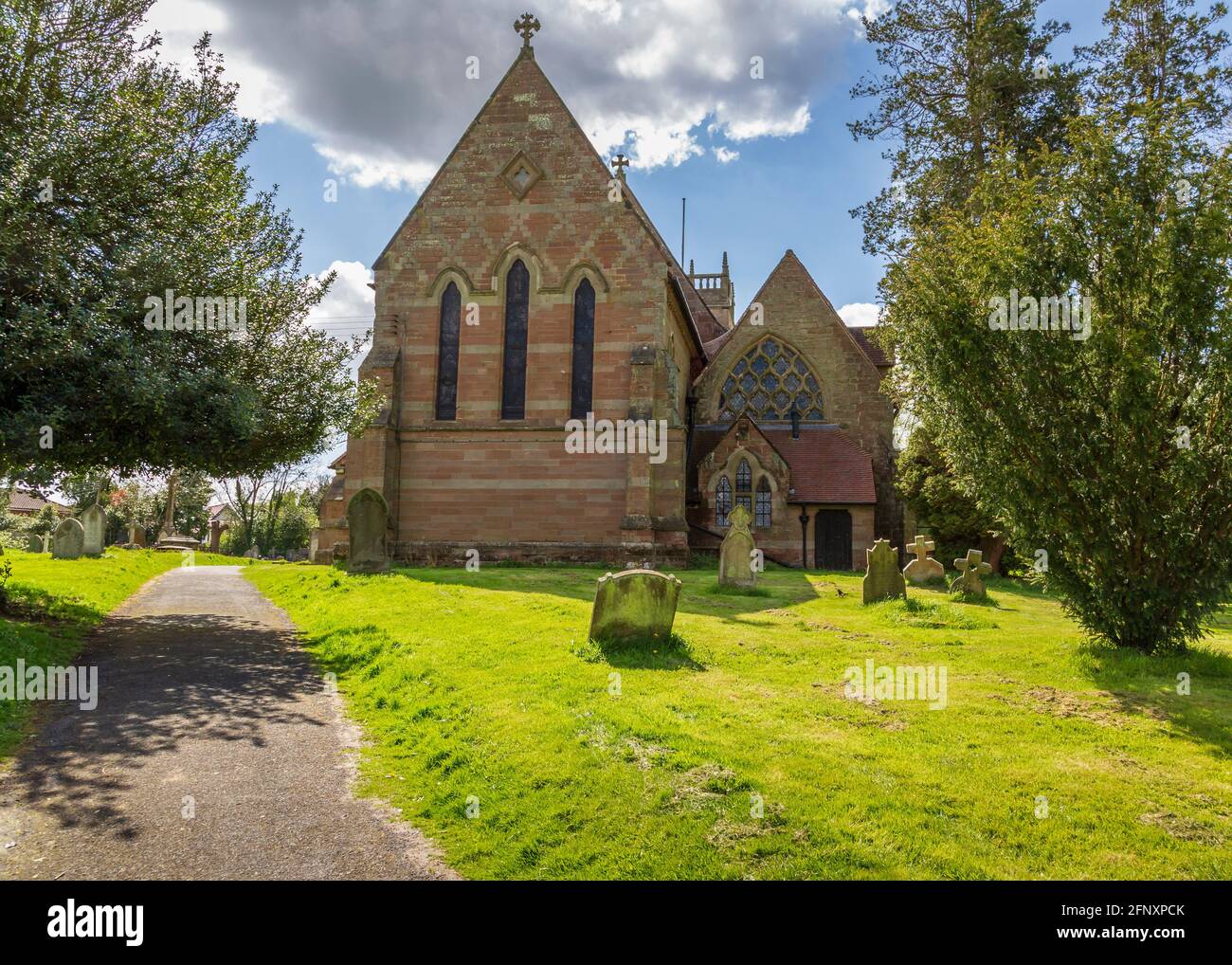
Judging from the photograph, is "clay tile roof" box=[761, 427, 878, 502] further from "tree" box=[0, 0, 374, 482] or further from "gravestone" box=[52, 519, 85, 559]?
"gravestone" box=[52, 519, 85, 559]

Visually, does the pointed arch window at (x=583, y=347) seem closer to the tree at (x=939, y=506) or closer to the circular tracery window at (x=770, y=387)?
the circular tracery window at (x=770, y=387)

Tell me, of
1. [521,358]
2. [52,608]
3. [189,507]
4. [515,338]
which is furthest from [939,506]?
[189,507]

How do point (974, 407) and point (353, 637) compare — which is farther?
point (353, 637)

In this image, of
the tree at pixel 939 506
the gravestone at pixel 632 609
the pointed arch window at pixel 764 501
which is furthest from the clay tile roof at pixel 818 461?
the gravestone at pixel 632 609

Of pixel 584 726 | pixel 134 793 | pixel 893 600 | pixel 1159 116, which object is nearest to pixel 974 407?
pixel 1159 116

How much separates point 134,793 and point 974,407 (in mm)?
9599

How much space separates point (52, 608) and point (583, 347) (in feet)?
51.9

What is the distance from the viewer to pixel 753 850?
459cm

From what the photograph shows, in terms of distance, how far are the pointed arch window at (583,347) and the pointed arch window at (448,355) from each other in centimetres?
375

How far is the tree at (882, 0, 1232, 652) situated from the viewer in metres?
8.90

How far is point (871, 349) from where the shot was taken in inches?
1315

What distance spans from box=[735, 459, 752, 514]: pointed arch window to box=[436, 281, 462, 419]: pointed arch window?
1020cm
